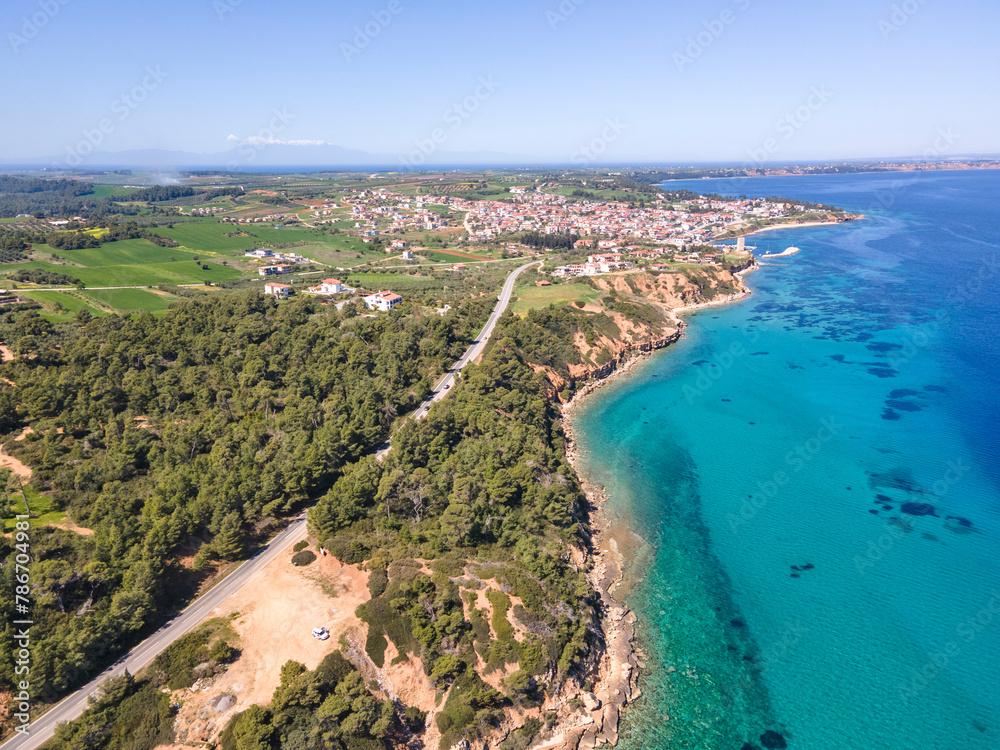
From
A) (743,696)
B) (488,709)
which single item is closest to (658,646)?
(743,696)

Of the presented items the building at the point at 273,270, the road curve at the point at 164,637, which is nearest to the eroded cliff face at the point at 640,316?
the road curve at the point at 164,637

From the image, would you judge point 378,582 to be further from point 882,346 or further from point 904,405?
point 882,346

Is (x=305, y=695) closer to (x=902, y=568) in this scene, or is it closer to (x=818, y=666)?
(x=818, y=666)

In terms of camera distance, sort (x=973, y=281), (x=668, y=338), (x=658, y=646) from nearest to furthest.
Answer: (x=658, y=646) < (x=668, y=338) < (x=973, y=281)

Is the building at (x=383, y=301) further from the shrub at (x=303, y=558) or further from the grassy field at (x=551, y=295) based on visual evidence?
the shrub at (x=303, y=558)

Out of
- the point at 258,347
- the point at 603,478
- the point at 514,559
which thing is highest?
the point at 258,347

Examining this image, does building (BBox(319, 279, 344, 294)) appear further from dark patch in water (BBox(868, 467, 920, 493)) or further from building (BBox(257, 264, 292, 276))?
dark patch in water (BBox(868, 467, 920, 493))

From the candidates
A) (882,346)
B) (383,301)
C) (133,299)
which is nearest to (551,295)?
(383,301)
